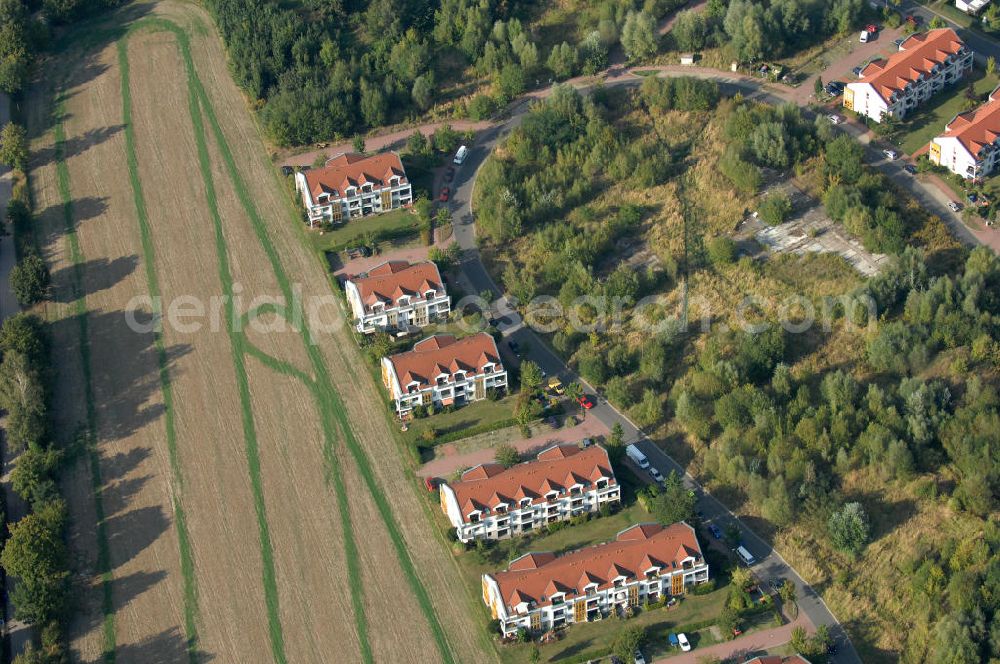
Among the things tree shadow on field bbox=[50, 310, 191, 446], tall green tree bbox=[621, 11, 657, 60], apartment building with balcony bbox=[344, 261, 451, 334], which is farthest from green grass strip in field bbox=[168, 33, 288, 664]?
tall green tree bbox=[621, 11, 657, 60]

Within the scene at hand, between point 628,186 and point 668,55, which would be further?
point 668,55

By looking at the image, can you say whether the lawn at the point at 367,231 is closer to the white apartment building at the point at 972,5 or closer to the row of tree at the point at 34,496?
the row of tree at the point at 34,496

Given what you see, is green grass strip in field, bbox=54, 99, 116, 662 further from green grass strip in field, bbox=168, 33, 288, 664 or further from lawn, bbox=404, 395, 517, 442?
lawn, bbox=404, 395, 517, 442

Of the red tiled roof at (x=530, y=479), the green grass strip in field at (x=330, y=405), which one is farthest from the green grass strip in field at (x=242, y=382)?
the red tiled roof at (x=530, y=479)

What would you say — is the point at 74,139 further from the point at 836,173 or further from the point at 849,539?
the point at 849,539

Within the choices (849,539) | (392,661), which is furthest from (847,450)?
(392,661)

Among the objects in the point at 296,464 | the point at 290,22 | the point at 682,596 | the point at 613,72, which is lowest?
the point at 682,596
